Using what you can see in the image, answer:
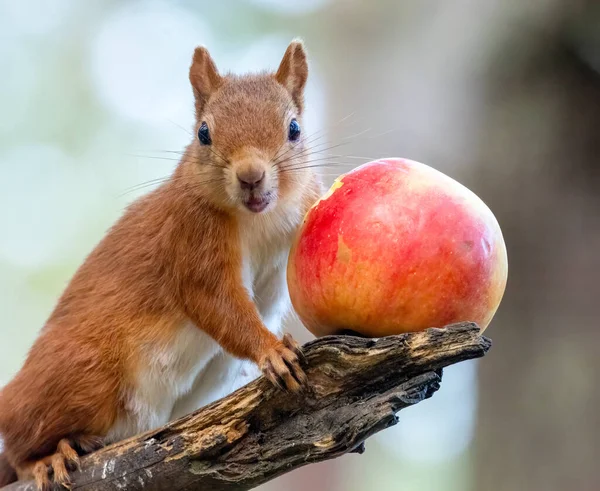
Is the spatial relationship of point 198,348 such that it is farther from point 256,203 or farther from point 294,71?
point 294,71

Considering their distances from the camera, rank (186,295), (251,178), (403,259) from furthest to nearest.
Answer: (186,295) → (251,178) → (403,259)

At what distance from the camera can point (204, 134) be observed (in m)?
1.10

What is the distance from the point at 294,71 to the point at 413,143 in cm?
92

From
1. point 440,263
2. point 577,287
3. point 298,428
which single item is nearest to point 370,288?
point 440,263

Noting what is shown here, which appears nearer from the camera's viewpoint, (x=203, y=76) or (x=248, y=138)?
(x=248, y=138)

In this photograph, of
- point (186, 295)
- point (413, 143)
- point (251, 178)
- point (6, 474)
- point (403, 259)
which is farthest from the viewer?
point (413, 143)

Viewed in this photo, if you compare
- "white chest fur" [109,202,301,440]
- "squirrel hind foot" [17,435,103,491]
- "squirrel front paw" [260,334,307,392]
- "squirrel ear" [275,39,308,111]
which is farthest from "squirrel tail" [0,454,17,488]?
"squirrel ear" [275,39,308,111]

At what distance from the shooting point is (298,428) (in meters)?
0.86

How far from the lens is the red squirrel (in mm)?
1023

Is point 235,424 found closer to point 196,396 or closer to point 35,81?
point 196,396

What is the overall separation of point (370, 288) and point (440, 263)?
0.09 meters

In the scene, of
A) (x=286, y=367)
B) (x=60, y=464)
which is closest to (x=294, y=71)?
(x=286, y=367)

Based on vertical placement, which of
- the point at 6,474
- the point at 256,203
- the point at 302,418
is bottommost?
the point at 6,474

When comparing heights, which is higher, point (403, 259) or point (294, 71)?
point (294, 71)
